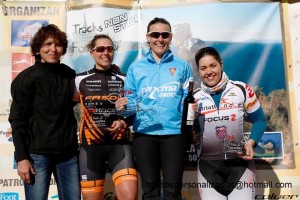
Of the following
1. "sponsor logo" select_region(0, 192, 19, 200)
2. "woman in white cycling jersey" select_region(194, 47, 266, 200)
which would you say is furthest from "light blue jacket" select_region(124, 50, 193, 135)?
"sponsor logo" select_region(0, 192, 19, 200)

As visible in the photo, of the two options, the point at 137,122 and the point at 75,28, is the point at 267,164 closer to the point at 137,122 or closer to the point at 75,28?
the point at 137,122

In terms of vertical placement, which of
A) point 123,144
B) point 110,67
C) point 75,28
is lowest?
point 123,144

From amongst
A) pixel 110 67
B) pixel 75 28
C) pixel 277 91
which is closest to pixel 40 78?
pixel 110 67

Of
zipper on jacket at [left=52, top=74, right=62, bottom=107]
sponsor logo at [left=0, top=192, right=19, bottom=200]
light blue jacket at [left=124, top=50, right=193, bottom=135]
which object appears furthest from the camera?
sponsor logo at [left=0, top=192, right=19, bottom=200]

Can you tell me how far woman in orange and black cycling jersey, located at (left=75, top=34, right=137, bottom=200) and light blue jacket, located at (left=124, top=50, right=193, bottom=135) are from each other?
0.15 metres

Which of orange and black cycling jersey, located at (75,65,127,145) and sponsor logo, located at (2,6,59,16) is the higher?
sponsor logo, located at (2,6,59,16)

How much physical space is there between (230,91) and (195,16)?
1.16 meters

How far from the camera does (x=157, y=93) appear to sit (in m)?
2.60

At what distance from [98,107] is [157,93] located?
46 cm

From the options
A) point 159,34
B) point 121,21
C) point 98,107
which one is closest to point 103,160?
point 98,107

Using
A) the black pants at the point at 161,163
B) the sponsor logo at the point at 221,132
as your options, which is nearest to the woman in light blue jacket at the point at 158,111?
the black pants at the point at 161,163

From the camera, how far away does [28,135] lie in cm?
242

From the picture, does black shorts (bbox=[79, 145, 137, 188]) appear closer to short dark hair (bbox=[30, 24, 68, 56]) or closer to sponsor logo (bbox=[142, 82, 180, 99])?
sponsor logo (bbox=[142, 82, 180, 99])

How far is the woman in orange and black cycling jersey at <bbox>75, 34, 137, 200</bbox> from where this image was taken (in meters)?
2.70
